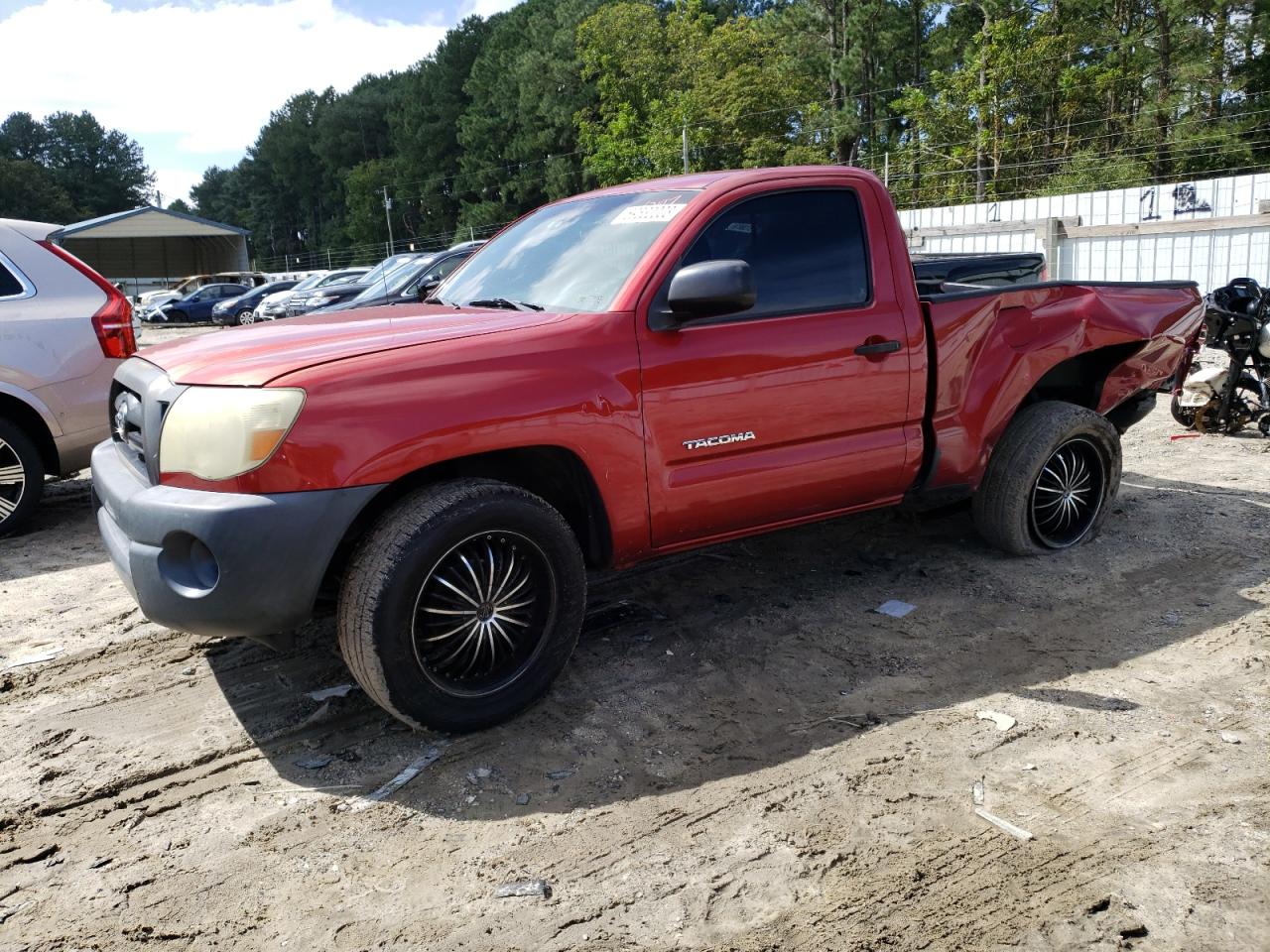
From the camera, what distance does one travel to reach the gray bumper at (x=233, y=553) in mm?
3002

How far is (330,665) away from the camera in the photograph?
404cm

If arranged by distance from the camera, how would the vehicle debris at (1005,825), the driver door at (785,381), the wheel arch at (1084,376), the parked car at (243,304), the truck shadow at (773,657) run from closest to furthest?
the vehicle debris at (1005,825) < the truck shadow at (773,657) < the driver door at (785,381) < the wheel arch at (1084,376) < the parked car at (243,304)

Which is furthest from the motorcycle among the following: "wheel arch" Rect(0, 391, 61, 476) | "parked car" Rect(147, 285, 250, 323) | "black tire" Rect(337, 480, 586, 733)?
"parked car" Rect(147, 285, 250, 323)

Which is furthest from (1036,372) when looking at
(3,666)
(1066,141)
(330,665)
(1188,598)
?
(1066,141)

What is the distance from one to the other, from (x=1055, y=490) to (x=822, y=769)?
2636 millimetres

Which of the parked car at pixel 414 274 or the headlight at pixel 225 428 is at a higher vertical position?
the parked car at pixel 414 274

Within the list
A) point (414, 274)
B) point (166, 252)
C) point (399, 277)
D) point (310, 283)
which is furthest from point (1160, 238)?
point (166, 252)

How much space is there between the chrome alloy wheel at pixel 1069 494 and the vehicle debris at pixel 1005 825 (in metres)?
2.43

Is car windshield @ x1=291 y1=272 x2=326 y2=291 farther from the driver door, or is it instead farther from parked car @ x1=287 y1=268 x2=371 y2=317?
the driver door

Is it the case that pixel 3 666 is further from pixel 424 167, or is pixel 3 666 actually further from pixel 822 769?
pixel 424 167

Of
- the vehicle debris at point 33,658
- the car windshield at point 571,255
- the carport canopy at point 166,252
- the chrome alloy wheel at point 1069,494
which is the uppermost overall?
the carport canopy at point 166,252

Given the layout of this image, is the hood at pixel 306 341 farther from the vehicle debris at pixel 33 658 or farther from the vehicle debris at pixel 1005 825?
the vehicle debris at pixel 1005 825

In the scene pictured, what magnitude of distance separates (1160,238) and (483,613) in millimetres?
15312

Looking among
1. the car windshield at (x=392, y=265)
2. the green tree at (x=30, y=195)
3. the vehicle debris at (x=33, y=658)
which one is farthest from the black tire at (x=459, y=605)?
the green tree at (x=30, y=195)
